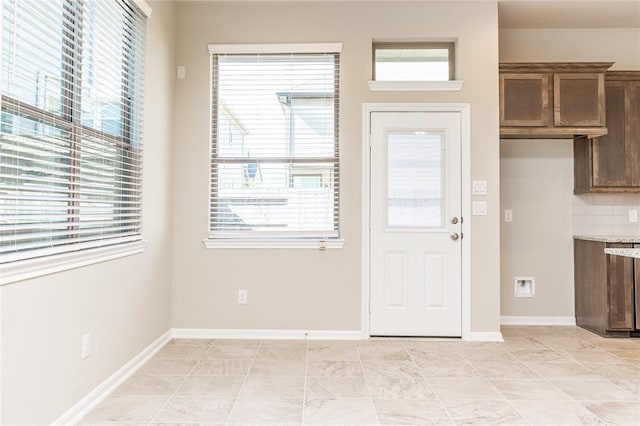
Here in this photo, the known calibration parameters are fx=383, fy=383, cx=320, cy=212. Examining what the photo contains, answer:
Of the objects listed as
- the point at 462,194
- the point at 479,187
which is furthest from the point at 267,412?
the point at 479,187

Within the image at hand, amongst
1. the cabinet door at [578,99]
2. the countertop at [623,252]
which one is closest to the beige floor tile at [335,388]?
the countertop at [623,252]

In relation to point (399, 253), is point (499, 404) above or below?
below

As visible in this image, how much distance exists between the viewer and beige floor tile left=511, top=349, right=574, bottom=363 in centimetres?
283

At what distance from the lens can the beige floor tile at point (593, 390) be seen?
2.23 m

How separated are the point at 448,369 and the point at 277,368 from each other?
1186mm

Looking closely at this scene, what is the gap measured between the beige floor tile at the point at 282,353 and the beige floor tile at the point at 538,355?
64.4 inches

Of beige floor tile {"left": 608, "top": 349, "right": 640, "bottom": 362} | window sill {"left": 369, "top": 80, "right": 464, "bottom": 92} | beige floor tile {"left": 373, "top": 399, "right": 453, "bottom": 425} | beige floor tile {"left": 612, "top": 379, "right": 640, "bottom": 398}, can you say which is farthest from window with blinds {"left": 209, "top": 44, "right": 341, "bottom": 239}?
beige floor tile {"left": 608, "top": 349, "right": 640, "bottom": 362}

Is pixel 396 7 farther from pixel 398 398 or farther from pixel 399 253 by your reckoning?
pixel 398 398

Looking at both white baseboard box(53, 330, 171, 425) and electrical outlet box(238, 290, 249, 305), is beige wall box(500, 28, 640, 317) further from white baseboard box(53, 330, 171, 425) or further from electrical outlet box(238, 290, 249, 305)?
white baseboard box(53, 330, 171, 425)

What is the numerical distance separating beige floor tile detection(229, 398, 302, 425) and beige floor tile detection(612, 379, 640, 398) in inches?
78.8

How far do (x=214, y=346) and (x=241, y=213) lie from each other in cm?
112

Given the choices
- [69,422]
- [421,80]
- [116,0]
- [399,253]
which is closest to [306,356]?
[399,253]

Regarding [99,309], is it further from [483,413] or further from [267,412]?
[483,413]

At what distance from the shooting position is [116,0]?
2428 millimetres
